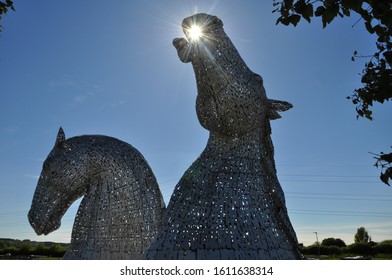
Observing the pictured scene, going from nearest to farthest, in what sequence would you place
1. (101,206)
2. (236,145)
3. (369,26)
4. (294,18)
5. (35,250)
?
(294,18), (369,26), (236,145), (101,206), (35,250)

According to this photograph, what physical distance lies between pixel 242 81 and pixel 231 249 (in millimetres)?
1742

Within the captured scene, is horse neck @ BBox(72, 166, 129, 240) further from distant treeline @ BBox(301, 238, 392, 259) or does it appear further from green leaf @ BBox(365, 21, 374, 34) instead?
distant treeline @ BBox(301, 238, 392, 259)

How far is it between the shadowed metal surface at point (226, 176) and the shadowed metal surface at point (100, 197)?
38.5 inches

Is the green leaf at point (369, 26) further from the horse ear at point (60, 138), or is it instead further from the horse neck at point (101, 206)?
the horse ear at point (60, 138)

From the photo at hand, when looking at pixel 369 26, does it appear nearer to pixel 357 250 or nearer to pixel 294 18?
pixel 294 18

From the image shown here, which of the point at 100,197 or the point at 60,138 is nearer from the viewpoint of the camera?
the point at 100,197

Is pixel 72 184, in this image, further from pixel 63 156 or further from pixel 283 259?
pixel 283 259

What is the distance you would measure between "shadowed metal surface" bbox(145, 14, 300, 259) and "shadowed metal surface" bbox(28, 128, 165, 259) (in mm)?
977

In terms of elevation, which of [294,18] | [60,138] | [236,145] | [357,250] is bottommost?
Result: [357,250]

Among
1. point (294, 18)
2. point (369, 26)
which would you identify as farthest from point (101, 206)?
point (369, 26)

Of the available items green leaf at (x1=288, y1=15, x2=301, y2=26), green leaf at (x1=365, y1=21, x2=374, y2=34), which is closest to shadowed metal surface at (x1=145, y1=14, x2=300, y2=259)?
green leaf at (x1=365, y1=21, x2=374, y2=34)

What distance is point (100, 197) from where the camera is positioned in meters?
5.00

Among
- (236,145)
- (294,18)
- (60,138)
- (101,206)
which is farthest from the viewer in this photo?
(60,138)

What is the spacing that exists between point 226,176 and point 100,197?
179 cm
